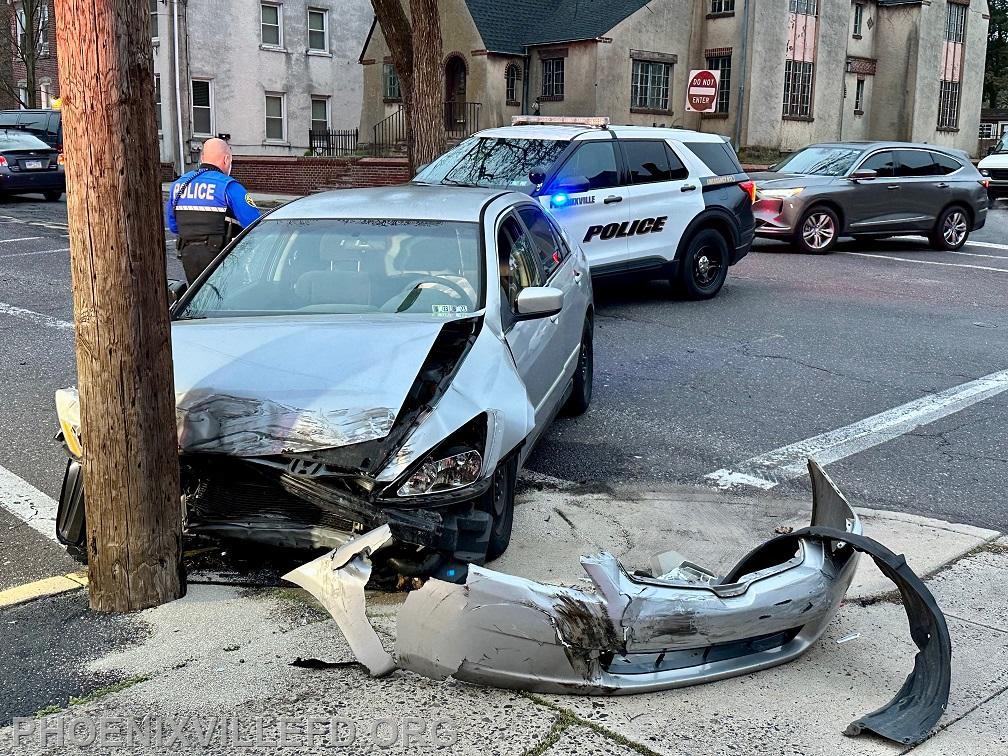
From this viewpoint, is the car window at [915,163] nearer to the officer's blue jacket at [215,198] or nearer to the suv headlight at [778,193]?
the suv headlight at [778,193]

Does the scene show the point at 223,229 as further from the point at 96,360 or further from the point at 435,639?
the point at 435,639

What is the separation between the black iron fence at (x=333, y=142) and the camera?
112ft

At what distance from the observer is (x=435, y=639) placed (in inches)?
137

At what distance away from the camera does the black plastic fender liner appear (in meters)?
3.43

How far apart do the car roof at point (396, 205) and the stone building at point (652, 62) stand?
2634 centimetres

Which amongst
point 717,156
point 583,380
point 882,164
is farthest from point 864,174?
point 583,380

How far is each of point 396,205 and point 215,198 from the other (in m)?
2.08

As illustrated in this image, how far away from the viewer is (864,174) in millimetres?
16531

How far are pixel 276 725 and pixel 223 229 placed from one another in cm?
490

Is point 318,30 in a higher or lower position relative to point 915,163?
higher

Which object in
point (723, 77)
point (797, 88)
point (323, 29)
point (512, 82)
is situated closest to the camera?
point (512, 82)

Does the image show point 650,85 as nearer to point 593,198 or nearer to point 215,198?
point 593,198

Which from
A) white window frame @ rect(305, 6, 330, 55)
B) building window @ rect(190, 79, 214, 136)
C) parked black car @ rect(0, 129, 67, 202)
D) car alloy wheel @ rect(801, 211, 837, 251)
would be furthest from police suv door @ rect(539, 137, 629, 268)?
white window frame @ rect(305, 6, 330, 55)

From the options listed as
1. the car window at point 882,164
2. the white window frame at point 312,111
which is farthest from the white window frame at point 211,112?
the car window at point 882,164
